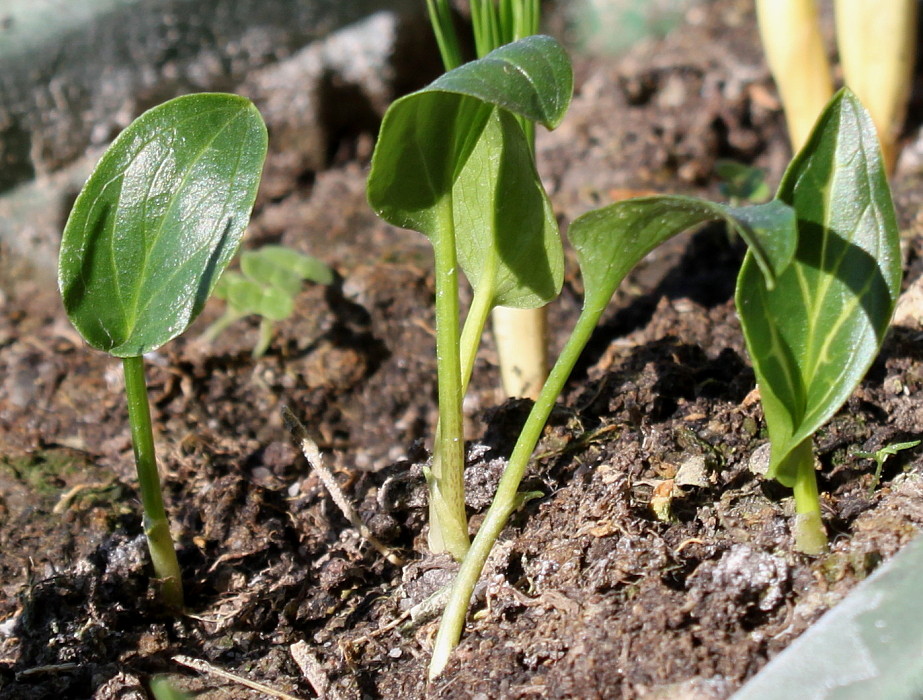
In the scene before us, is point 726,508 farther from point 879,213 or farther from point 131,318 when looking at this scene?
point 131,318

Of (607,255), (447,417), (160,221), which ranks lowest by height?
(447,417)

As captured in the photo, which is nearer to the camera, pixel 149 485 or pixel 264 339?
pixel 149 485

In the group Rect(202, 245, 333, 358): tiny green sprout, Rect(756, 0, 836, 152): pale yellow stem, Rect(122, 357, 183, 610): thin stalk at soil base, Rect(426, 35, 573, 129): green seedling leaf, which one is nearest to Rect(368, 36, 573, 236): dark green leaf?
Rect(426, 35, 573, 129): green seedling leaf

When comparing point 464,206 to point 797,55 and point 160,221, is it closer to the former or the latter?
point 160,221

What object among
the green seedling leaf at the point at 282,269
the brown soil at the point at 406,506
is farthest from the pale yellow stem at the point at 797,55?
the green seedling leaf at the point at 282,269

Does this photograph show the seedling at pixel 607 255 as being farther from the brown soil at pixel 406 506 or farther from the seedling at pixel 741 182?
the seedling at pixel 741 182

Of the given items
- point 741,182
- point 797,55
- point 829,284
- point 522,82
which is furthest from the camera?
point 741,182

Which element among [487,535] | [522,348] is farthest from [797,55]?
[487,535]
